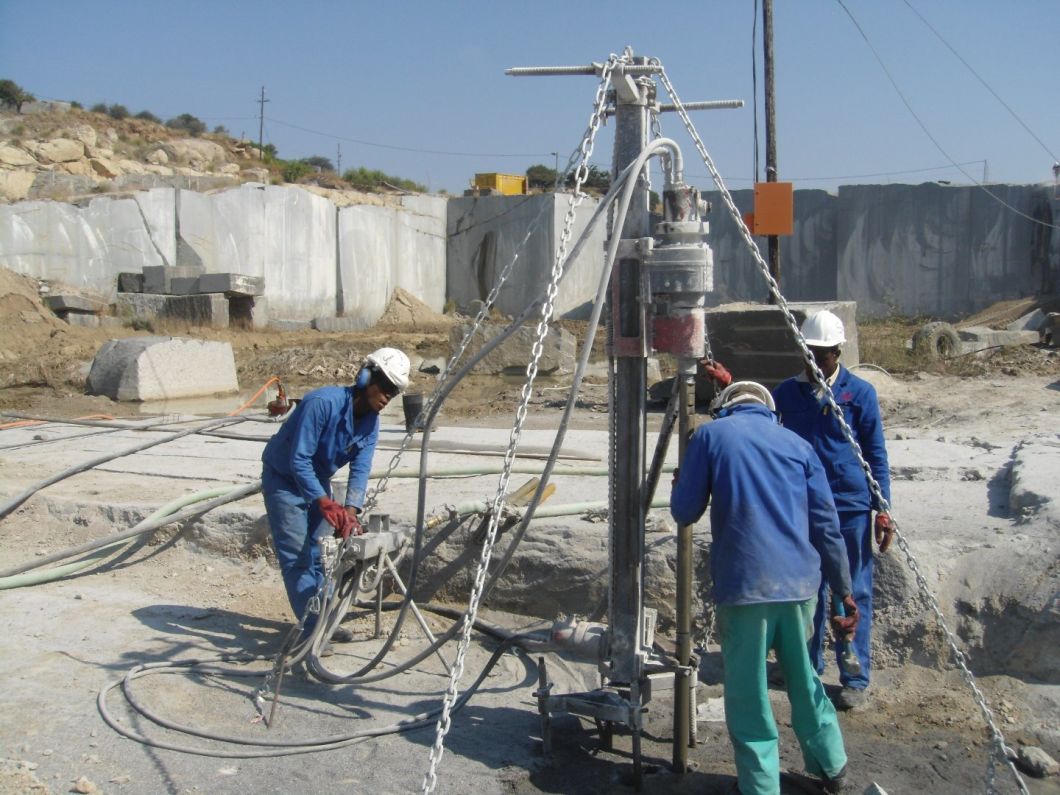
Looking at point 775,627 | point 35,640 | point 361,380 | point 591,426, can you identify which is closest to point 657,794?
point 775,627

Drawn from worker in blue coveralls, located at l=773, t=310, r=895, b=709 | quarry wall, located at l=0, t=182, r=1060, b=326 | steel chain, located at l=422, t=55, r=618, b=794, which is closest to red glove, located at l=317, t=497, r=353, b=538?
steel chain, located at l=422, t=55, r=618, b=794

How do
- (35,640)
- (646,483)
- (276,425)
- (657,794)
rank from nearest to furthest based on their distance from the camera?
1. (657,794)
2. (646,483)
3. (35,640)
4. (276,425)

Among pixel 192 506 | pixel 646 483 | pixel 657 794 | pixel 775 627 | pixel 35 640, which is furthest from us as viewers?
pixel 192 506

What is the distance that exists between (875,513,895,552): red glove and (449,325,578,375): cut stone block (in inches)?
425

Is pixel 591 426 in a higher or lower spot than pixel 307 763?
higher

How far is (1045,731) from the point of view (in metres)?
4.18

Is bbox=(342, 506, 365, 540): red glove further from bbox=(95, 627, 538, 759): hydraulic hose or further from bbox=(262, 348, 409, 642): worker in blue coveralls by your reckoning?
bbox=(95, 627, 538, 759): hydraulic hose

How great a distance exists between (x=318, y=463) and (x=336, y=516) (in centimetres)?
43

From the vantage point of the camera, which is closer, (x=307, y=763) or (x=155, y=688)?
(x=307, y=763)

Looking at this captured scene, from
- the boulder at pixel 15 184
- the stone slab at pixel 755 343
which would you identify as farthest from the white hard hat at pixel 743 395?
the boulder at pixel 15 184

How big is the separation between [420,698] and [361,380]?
5.01 ft

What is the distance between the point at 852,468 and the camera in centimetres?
426

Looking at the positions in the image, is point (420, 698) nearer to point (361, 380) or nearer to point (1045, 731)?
point (361, 380)

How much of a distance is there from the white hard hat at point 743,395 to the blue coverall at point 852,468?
66 centimetres
